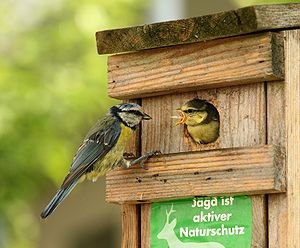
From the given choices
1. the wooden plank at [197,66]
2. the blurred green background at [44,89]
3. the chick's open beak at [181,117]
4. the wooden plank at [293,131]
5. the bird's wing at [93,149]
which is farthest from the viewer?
the blurred green background at [44,89]

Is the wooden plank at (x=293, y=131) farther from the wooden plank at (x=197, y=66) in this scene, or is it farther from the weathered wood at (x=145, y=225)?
the weathered wood at (x=145, y=225)

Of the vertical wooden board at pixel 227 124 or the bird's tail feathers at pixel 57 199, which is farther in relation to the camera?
the bird's tail feathers at pixel 57 199

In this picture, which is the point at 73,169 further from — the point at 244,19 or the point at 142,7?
the point at 142,7

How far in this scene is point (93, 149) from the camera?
15.8 feet

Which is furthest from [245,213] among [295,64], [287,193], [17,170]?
[17,170]

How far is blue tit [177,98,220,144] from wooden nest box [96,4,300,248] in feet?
0.11

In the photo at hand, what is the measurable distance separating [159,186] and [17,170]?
3676 millimetres

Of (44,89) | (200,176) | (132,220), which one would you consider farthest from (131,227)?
(44,89)

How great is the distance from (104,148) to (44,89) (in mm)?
3409

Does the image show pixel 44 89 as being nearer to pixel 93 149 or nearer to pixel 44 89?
pixel 44 89

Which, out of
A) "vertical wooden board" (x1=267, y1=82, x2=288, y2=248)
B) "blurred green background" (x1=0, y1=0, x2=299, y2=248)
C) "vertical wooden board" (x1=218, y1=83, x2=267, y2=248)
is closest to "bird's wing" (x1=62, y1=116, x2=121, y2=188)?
"vertical wooden board" (x1=218, y1=83, x2=267, y2=248)

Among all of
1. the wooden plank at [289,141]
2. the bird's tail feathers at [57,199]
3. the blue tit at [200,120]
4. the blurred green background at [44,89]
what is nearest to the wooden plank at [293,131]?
the wooden plank at [289,141]

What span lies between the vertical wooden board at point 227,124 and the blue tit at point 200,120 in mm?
29

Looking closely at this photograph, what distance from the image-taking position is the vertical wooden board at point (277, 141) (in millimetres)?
4180
